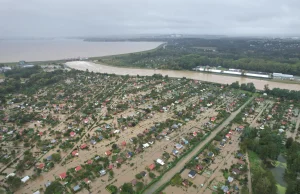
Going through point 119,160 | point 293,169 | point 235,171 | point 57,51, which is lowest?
point 235,171

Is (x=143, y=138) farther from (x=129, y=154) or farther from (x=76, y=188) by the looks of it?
(x=76, y=188)

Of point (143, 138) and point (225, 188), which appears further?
point (143, 138)

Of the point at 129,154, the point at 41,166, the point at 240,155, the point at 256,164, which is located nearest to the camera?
the point at 256,164

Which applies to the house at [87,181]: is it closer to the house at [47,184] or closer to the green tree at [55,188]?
the green tree at [55,188]

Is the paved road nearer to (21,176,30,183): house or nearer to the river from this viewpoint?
(21,176,30,183): house

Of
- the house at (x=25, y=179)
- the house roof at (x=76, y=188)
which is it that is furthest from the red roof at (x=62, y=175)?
the house at (x=25, y=179)

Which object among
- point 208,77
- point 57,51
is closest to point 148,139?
point 208,77

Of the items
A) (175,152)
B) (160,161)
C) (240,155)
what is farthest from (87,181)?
(240,155)

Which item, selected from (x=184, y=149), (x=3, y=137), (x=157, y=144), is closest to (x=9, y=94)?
(x=3, y=137)

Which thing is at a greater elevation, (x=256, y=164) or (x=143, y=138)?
(x=143, y=138)

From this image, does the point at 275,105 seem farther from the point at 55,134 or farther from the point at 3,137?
the point at 3,137

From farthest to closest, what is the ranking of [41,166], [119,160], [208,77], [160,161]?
1. [208,77]
2. [119,160]
3. [160,161]
4. [41,166]
